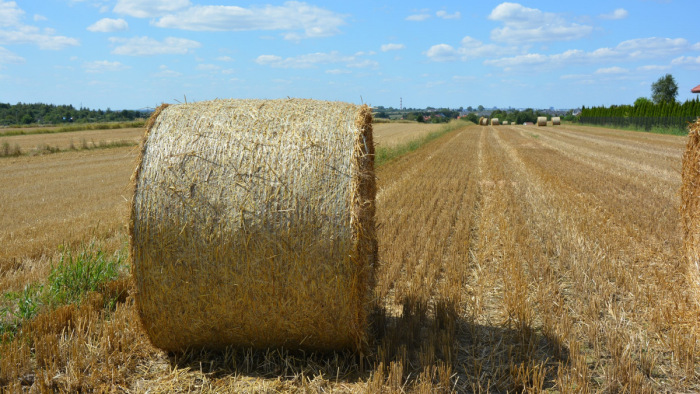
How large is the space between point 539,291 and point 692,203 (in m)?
1.87

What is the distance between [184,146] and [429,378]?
8.95ft

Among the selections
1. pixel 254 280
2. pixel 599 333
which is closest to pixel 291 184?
pixel 254 280

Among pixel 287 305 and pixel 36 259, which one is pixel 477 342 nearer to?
pixel 287 305

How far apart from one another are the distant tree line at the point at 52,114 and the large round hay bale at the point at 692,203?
5157 centimetres

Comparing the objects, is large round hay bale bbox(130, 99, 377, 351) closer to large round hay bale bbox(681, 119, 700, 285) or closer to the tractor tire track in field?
the tractor tire track in field

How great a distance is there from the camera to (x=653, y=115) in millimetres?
44812

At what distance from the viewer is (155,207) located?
13.3 ft

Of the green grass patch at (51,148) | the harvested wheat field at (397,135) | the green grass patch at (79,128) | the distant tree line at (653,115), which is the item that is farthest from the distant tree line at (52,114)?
the distant tree line at (653,115)

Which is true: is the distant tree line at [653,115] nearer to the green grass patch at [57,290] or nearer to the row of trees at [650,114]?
the row of trees at [650,114]

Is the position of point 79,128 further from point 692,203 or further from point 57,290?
point 692,203

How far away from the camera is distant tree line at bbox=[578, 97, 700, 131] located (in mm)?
37500

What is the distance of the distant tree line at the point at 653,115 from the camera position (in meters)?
37.5

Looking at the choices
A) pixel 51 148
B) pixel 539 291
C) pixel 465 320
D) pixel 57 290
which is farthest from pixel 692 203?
pixel 51 148

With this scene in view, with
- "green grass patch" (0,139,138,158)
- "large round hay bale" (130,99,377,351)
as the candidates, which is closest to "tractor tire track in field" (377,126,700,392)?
"large round hay bale" (130,99,377,351)
